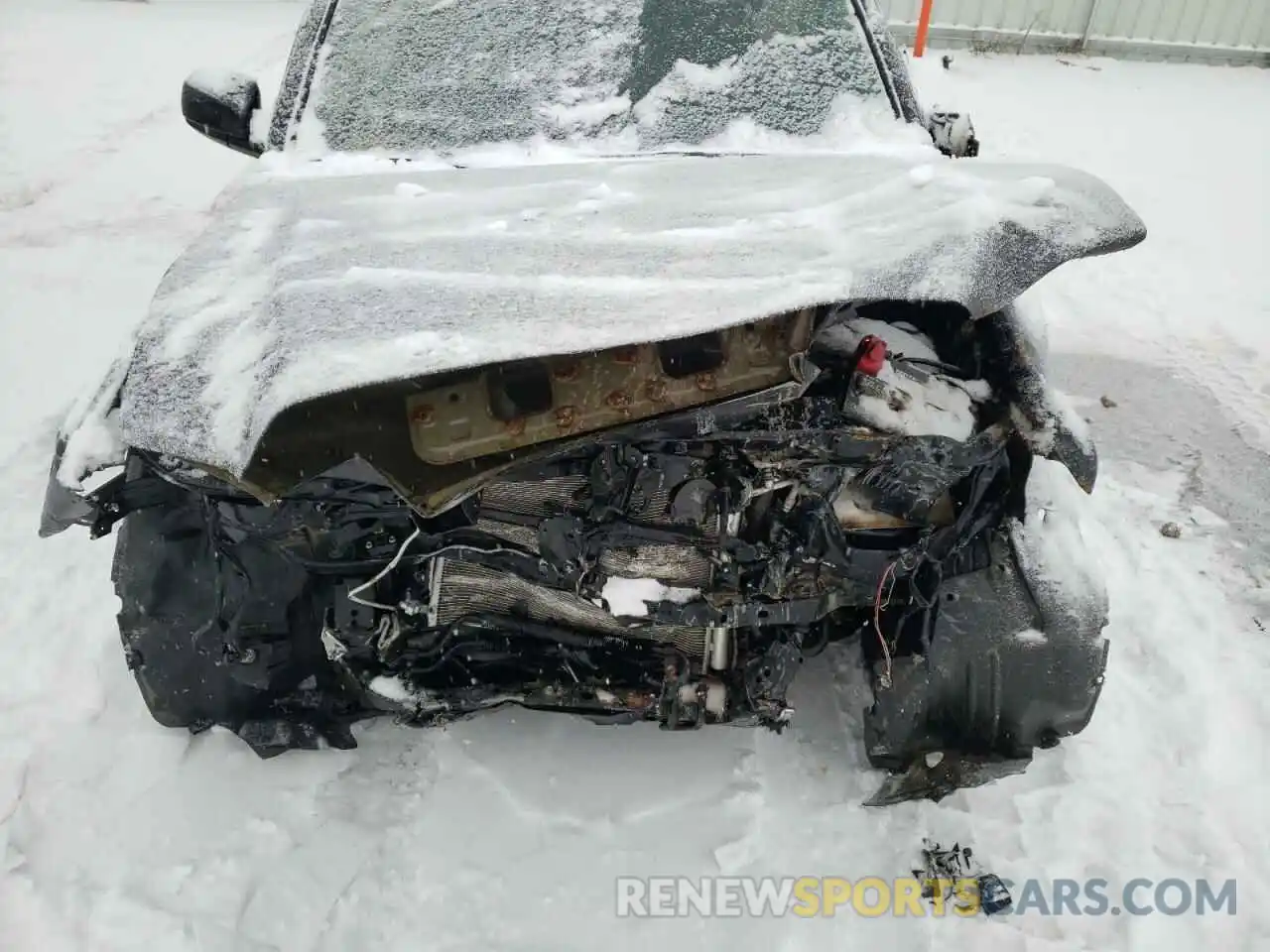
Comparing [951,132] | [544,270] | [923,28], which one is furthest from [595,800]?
[923,28]

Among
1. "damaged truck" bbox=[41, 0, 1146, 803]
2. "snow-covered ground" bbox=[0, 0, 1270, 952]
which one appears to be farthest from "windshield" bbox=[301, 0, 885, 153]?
"snow-covered ground" bbox=[0, 0, 1270, 952]

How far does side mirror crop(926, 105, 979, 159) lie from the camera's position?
266 centimetres

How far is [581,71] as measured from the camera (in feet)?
8.49

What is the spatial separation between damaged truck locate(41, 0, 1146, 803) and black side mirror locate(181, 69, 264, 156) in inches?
8.3

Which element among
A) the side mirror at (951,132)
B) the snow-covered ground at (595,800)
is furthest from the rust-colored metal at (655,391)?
the side mirror at (951,132)

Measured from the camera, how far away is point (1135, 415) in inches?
154

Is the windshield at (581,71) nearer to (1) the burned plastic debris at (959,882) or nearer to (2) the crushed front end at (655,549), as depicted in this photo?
(2) the crushed front end at (655,549)

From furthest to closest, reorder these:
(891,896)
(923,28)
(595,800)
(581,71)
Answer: (923,28)
(581,71)
(595,800)
(891,896)

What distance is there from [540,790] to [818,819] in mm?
714

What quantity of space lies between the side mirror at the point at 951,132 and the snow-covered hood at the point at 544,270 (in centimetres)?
69

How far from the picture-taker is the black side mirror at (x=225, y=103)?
270 cm

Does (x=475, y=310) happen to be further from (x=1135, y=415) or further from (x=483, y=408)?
(x=1135, y=415)

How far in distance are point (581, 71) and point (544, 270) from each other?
1.21 meters

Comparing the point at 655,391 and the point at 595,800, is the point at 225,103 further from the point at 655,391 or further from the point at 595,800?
the point at 595,800
